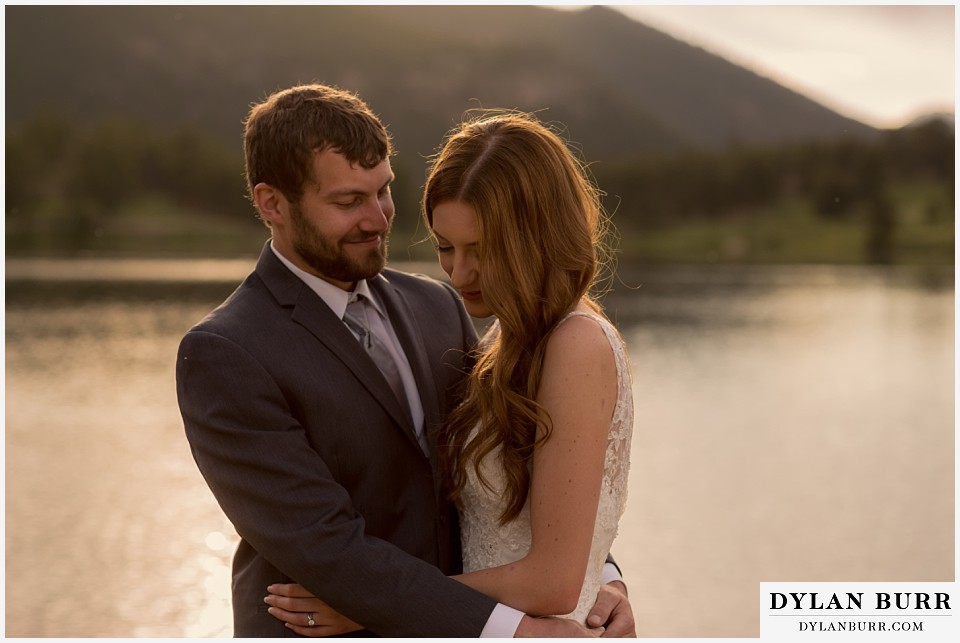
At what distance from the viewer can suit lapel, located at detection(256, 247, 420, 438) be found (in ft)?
10.4

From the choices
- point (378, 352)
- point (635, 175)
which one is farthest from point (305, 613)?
point (635, 175)

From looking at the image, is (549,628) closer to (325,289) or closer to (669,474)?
(325,289)

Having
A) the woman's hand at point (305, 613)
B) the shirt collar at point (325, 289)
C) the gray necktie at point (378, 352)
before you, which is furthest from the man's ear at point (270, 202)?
the woman's hand at point (305, 613)

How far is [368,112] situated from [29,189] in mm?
105870

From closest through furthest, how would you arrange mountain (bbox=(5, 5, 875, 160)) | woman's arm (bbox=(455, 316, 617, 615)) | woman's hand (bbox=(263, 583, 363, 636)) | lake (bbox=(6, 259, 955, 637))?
woman's arm (bbox=(455, 316, 617, 615)) → woman's hand (bbox=(263, 583, 363, 636)) → lake (bbox=(6, 259, 955, 637)) → mountain (bbox=(5, 5, 875, 160))

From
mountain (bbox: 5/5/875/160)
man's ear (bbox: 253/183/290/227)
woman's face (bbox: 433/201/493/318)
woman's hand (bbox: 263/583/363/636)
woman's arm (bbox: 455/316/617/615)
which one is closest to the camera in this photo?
woman's arm (bbox: 455/316/617/615)

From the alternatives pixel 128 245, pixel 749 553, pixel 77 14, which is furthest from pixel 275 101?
pixel 77 14

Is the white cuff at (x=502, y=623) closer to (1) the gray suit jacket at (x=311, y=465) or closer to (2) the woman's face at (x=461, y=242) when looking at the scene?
(1) the gray suit jacket at (x=311, y=465)

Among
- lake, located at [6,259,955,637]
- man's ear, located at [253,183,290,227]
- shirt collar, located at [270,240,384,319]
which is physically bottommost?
lake, located at [6,259,955,637]

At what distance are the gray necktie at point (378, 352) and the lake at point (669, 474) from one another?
8.92 meters

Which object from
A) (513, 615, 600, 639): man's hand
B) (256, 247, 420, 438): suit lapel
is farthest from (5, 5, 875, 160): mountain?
(513, 615, 600, 639): man's hand

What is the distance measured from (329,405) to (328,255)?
1.70 feet

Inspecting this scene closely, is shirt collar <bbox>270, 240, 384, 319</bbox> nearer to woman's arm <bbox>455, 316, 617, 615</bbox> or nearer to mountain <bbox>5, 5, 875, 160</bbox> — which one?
woman's arm <bbox>455, 316, 617, 615</bbox>

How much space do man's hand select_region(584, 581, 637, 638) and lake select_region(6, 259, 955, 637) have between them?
8.77 meters
